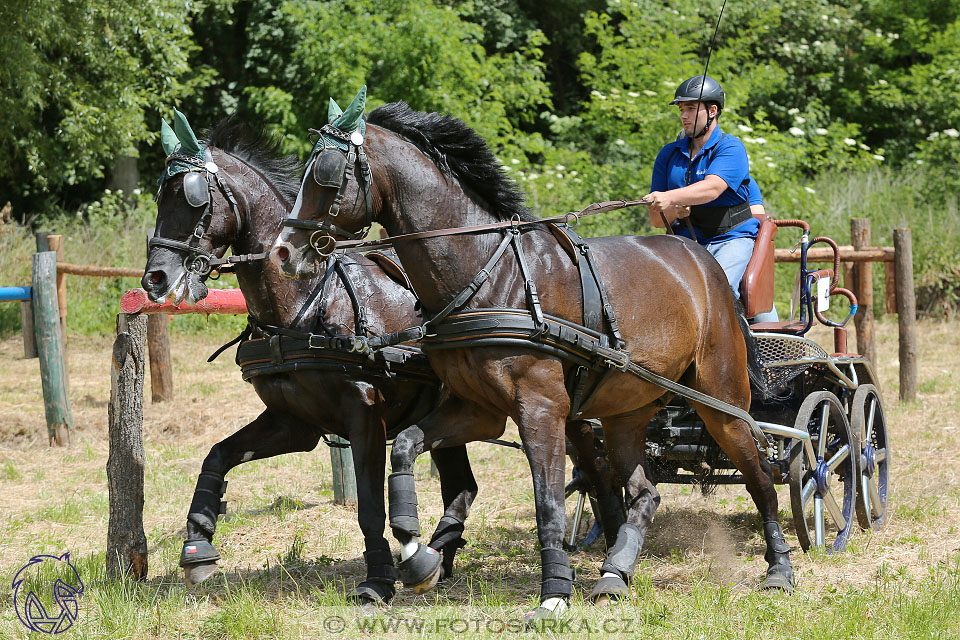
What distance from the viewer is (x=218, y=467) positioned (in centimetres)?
473

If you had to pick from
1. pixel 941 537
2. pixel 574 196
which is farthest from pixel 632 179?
pixel 941 537

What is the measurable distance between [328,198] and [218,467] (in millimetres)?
1508

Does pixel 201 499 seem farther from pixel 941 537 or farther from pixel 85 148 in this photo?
pixel 85 148

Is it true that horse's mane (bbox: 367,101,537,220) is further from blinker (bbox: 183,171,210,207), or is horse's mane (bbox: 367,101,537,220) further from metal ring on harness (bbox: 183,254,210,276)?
metal ring on harness (bbox: 183,254,210,276)

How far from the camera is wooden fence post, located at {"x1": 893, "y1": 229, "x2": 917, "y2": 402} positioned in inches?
380

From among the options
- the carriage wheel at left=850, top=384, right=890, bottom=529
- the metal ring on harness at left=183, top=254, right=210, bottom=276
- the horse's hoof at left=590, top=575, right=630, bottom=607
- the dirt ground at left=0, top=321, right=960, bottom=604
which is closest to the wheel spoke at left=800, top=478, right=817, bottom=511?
the dirt ground at left=0, top=321, right=960, bottom=604

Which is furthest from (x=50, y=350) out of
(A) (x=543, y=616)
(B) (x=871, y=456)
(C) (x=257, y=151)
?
(B) (x=871, y=456)

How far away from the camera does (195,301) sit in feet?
14.9

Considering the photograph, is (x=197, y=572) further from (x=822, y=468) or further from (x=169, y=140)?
(x=822, y=468)

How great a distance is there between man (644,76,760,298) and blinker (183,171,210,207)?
7.30 feet

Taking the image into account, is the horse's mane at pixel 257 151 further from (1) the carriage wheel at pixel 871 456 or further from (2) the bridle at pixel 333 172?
(1) the carriage wheel at pixel 871 456

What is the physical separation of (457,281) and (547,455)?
0.80m

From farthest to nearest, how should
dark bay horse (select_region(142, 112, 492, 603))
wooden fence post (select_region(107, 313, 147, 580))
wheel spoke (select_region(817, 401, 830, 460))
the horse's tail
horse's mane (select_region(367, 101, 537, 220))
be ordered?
wheel spoke (select_region(817, 401, 830, 460)), the horse's tail, wooden fence post (select_region(107, 313, 147, 580)), dark bay horse (select_region(142, 112, 492, 603)), horse's mane (select_region(367, 101, 537, 220))

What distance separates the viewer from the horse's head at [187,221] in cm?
447
